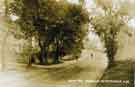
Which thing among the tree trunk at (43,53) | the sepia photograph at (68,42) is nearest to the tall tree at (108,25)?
the sepia photograph at (68,42)

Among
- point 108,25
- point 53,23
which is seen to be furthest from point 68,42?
point 108,25

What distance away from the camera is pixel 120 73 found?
1.45 meters

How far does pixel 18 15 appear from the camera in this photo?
142cm

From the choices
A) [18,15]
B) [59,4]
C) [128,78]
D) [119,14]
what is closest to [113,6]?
[119,14]

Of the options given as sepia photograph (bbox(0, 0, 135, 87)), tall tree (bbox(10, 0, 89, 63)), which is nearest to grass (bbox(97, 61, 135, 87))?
sepia photograph (bbox(0, 0, 135, 87))

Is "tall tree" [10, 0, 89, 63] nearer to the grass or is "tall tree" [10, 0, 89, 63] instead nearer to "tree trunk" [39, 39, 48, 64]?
"tree trunk" [39, 39, 48, 64]

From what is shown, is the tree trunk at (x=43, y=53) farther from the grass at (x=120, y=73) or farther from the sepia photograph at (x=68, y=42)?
the grass at (x=120, y=73)

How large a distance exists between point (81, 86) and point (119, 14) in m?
0.45

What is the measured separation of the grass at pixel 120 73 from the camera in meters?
1.44

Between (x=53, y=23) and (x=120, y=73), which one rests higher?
(x=53, y=23)

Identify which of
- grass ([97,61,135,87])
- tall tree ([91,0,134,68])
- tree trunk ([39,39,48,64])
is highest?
tall tree ([91,0,134,68])

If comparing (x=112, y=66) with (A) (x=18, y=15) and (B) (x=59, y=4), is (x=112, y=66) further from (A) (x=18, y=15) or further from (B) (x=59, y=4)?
(A) (x=18, y=15)

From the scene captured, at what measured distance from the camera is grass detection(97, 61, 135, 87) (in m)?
1.44

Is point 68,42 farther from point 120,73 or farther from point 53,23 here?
point 120,73
